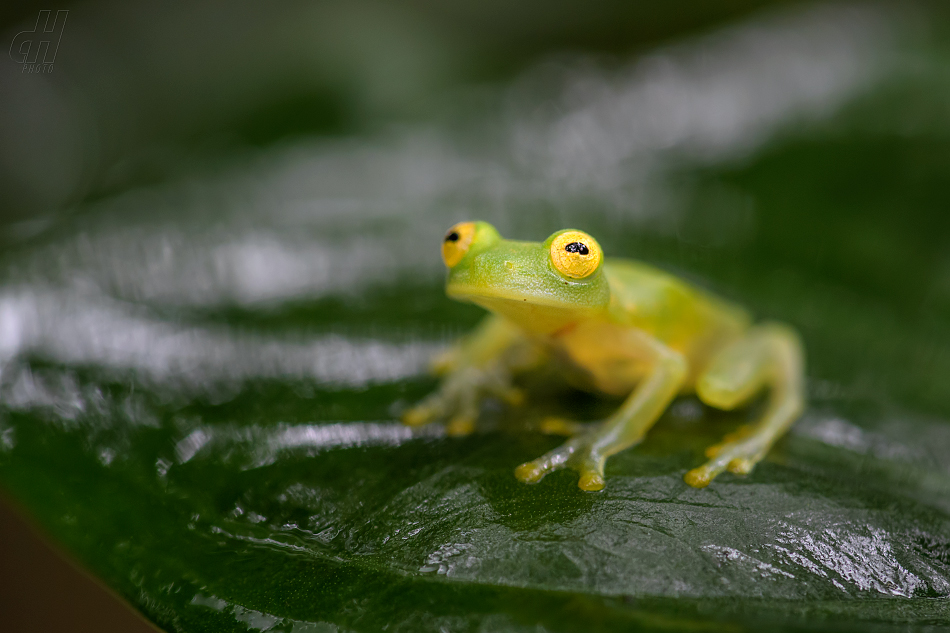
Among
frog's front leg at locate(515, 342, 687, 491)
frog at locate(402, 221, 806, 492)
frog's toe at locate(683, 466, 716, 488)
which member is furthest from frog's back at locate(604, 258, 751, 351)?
frog's toe at locate(683, 466, 716, 488)

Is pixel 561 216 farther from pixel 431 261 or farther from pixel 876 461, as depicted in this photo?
pixel 876 461

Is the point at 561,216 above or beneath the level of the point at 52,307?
beneath

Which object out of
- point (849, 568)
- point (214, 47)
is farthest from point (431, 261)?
point (214, 47)

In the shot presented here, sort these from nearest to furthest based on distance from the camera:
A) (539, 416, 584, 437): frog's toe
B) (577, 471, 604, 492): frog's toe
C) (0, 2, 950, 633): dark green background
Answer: (0, 2, 950, 633): dark green background, (577, 471, 604, 492): frog's toe, (539, 416, 584, 437): frog's toe

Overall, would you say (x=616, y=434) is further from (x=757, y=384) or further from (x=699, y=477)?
(x=757, y=384)

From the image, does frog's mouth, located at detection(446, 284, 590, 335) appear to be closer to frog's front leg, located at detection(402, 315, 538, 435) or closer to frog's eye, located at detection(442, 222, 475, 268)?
frog's eye, located at detection(442, 222, 475, 268)

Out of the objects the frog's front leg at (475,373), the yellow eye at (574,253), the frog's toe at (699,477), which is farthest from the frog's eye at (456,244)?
the frog's toe at (699,477)

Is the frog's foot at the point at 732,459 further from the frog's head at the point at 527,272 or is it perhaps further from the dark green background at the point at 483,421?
the frog's head at the point at 527,272
